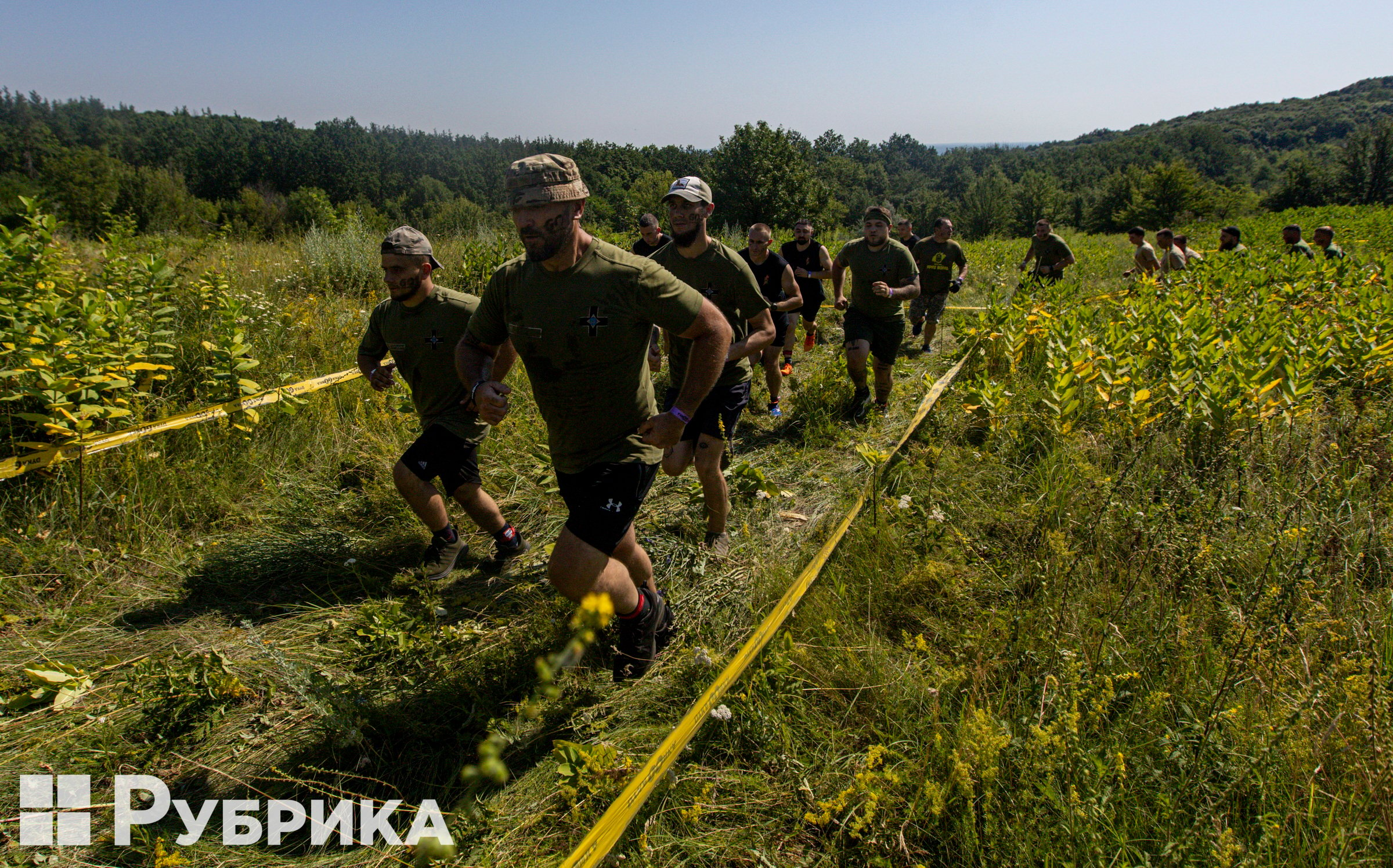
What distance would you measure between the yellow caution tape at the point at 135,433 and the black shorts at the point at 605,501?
10.7 feet

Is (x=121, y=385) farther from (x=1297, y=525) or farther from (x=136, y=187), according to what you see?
(x=136, y=187)

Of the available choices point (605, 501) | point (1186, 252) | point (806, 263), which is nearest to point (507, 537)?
point (605, 501)

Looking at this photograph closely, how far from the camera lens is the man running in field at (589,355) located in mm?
2500

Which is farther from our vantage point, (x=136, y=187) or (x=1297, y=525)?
(x=136, y=187)

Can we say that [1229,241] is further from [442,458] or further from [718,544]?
[442,458]

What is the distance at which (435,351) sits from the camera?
3.81 m

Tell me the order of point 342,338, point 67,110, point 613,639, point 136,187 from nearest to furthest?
point 613,639, point 342,338, point 136,187, point 67,110

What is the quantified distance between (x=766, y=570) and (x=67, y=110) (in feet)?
590

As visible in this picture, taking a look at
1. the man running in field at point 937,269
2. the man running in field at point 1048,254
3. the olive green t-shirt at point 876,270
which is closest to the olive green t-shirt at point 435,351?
the olive green t-shirt at point 876,270

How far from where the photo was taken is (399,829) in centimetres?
233

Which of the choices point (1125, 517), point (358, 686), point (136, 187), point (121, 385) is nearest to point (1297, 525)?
point (1125, 517)

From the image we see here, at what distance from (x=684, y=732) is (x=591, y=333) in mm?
1509

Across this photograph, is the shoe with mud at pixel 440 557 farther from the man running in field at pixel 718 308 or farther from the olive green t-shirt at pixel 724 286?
the olive green t-shirt at pixel 724 286

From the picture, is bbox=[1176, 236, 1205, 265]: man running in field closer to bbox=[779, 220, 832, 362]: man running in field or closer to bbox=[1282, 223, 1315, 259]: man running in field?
bbox=[1282, 223, 1315, 259]: man running in field
